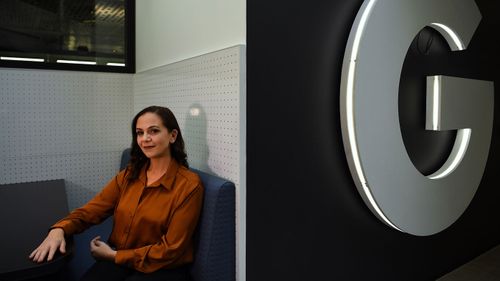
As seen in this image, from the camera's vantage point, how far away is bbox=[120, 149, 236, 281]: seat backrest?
1.64 meters

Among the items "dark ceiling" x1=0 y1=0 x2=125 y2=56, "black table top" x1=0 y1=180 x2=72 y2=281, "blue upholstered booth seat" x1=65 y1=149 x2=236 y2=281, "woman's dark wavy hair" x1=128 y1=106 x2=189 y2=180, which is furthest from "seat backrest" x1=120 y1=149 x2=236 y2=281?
"dark ceiling" x1=0 y1=0 x2=125 y2=56

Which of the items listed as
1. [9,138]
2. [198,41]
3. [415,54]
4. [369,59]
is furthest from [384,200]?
[9,138]

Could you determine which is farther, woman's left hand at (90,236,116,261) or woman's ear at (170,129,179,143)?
woman's ear at (170,129,179,143)

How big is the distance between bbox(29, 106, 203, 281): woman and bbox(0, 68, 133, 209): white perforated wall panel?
97cm

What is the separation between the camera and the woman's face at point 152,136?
171cm

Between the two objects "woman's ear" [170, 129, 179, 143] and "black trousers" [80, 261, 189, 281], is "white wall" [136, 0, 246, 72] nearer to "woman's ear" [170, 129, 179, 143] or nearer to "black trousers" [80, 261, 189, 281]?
"woman's ear" [170, 129, 179, 143]

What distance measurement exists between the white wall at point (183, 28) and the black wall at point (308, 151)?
0.13 meters

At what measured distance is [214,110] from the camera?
1.84m

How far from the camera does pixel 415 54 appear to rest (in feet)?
7.97

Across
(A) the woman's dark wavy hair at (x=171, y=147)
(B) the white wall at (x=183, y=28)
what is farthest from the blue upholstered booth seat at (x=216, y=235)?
(B) the white wall at (x=183, y=28)

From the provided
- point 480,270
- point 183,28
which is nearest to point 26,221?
point 183,28

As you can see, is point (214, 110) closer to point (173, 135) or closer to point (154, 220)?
point (173, 135)

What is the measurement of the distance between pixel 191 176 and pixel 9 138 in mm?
1468

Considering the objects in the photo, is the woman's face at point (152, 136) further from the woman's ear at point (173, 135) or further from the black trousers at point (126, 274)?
the black trousers at point (126, 274)
